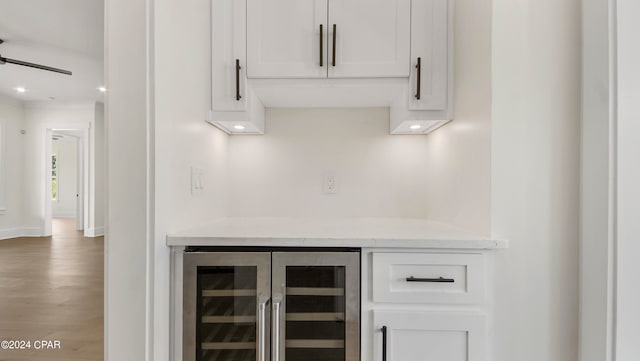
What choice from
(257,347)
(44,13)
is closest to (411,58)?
(257,347)

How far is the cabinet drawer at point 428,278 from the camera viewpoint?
114 cm

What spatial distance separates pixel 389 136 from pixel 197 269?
1.22 m

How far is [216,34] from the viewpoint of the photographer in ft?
4.76

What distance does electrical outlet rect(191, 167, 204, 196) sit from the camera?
139 centimetres

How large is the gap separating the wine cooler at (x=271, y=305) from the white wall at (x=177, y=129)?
104 mm

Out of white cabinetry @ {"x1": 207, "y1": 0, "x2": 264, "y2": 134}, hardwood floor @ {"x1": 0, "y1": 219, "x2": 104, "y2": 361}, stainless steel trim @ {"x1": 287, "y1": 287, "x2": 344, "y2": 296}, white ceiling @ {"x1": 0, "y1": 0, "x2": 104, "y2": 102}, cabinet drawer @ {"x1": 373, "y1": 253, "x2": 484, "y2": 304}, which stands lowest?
hardwood floor @ {"x1": 0, "y1": 219, "x2": 104, "y2": 361}

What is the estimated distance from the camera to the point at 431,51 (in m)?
1.42

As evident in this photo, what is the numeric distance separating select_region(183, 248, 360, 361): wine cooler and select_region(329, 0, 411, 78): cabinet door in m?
0.80

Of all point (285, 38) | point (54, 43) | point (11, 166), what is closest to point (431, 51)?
point (285, 38)

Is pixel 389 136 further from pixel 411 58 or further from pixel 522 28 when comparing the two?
pixel 522 28

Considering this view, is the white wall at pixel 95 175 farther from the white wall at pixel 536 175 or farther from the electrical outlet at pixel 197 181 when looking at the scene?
the white wall at pixel 536 175

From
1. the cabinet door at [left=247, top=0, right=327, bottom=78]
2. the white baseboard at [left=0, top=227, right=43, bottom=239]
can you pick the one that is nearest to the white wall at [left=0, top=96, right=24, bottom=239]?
the white baseboard at [left=0, top=227, right=43, bottom=239]
